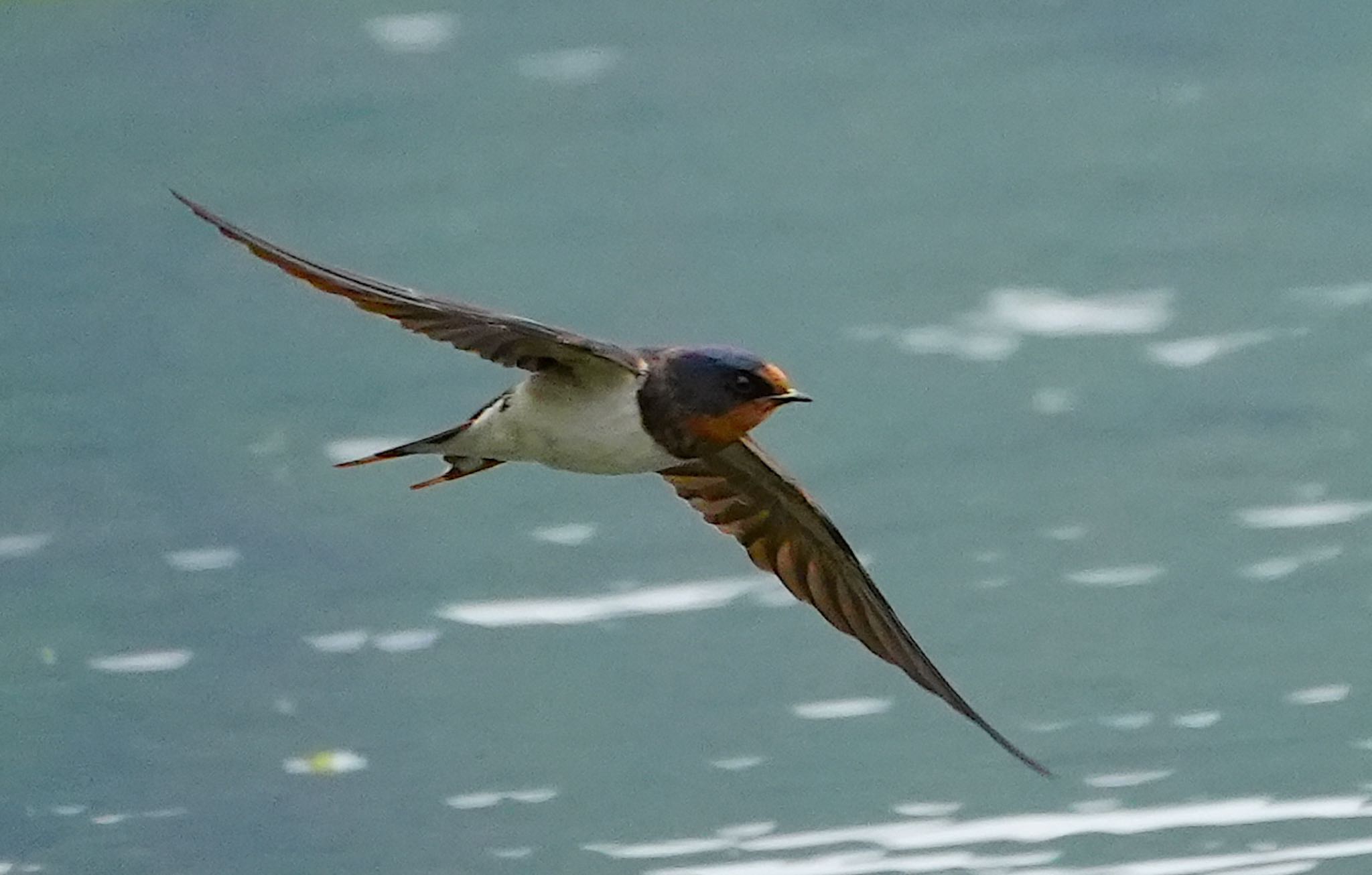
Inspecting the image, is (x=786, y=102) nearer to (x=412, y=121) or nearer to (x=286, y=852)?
Answer: (x=412, y=121)

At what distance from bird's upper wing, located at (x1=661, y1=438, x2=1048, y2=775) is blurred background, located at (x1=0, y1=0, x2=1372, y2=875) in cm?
60

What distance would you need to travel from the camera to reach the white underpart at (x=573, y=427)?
2236 mm

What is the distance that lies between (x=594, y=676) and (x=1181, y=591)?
2.63 ft

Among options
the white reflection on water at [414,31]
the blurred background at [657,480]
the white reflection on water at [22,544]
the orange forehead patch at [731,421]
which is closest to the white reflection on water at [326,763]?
the blurred background at [657,480]

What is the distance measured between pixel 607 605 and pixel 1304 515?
0.99 meters

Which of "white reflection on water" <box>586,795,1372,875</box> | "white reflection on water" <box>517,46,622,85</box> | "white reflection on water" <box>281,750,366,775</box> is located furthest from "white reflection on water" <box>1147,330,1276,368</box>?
"white reflection on water" <box>281,750,366,775</box>

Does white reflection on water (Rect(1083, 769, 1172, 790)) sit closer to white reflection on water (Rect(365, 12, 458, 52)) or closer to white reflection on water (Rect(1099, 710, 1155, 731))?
white reflection on water (Rect(1099, 710, 1155, 731))

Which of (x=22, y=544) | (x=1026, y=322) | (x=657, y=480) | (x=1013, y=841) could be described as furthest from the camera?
(x=1026, y=322)

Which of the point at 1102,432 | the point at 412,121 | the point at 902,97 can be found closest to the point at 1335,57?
the point at 902,97

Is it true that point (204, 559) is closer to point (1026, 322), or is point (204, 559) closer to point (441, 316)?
point (1026, 322)

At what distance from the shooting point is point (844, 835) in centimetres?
313

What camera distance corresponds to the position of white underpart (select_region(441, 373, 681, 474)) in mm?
2236

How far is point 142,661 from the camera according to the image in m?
3.48

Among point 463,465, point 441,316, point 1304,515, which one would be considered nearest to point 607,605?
point 1304,515
